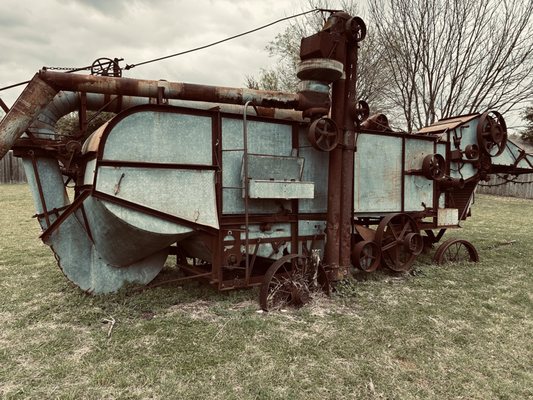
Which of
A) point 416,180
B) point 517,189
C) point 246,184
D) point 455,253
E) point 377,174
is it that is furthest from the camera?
point 517,189

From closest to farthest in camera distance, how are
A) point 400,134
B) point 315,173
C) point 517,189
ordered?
point 315,173
point 400,134
point 517,189

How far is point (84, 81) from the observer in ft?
16.5

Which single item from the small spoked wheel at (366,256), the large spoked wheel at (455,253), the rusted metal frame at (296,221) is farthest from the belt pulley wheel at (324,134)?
the large spoked wheel at (455,253)

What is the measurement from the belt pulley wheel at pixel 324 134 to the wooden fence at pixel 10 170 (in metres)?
→ 21.2

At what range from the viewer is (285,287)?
5.58 meters

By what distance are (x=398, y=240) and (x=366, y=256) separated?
731mm

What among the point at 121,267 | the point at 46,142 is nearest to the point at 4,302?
the point at 121,267

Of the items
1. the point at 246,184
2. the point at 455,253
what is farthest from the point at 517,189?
the point at 246,184

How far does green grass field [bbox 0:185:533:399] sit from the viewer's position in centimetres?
361

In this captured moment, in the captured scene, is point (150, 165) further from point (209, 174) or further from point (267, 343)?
point (267, 343)

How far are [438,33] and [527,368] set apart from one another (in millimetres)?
15987

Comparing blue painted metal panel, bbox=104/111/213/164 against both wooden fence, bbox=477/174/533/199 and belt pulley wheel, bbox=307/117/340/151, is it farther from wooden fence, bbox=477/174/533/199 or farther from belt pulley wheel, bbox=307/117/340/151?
wooden fence, bbox=477/174/533/199

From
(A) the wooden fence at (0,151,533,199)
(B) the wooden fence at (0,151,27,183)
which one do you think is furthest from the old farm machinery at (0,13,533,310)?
(B) the wooden fence at (0,151,27,183)

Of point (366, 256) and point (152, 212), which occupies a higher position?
point (152, 212)
